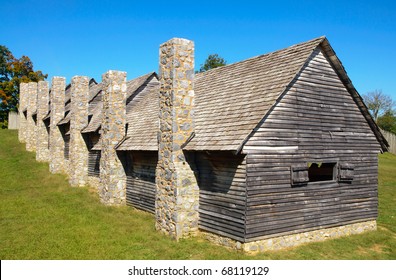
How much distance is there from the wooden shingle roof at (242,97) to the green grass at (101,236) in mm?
3373

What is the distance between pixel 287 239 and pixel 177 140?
4.79 m

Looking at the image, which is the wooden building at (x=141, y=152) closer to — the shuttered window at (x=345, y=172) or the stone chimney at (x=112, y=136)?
the stone chimney at (x=112, y=136)

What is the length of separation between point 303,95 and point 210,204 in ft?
15.6

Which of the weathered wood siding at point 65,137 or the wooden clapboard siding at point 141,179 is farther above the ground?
the weathered wood siding at point 65,137

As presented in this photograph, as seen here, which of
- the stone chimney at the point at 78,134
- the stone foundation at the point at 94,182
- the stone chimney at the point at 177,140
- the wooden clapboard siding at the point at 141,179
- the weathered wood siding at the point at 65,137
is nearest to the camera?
the stone chimney at the point at 177,140

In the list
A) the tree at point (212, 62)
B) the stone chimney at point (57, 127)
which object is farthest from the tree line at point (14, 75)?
the stone chimney at point (57, 127)

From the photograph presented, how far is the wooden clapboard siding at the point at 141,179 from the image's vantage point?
14836mm

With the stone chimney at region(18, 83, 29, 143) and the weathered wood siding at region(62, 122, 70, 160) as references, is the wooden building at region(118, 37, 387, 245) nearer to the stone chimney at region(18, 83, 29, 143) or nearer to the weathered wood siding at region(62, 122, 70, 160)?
the weathered wood siding at region(62, 122, 70, 160)

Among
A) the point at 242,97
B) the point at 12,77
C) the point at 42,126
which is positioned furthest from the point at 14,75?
the point at 242,97

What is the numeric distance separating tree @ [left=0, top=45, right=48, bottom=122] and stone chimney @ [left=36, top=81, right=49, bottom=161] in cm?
1841

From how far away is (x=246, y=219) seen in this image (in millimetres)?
10297
